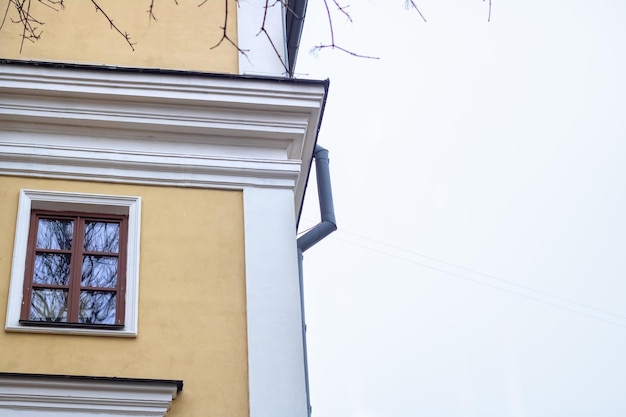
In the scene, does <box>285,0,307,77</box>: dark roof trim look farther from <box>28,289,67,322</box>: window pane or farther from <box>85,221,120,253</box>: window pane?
<box>28,289,67,322</box>: window pane

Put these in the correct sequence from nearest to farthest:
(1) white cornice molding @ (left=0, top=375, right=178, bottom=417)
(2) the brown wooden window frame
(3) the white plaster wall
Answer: (1) white cornice molding @ (left=0, top=375, right=178, bottom=417) → (3) the white plaster wall → (2) the brown wooden window frame

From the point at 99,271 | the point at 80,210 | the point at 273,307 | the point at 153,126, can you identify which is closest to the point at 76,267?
the point at 99,271

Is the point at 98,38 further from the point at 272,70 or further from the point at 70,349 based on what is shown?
the point at 70,349

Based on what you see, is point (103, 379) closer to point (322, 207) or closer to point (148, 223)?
point (148, 223)

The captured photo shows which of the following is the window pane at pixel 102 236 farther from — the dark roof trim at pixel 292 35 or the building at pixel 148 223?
the dark roof trim at pixel 292 35

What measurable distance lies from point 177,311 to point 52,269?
123 centimetres

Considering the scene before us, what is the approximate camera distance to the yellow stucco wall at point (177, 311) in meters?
8.98

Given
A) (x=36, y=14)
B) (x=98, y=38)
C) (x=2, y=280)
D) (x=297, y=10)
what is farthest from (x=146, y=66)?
(x=2, y=280)

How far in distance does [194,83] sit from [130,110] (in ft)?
2.23

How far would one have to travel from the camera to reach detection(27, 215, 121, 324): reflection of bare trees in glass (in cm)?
941

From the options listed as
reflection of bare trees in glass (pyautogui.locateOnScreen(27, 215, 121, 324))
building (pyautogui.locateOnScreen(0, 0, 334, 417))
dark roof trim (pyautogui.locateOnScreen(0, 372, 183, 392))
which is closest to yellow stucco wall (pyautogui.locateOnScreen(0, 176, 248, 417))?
building (pyautogui.locateOnScreen(0, 0, 334, 417))

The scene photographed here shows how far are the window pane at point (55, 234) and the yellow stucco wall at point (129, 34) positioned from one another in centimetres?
200

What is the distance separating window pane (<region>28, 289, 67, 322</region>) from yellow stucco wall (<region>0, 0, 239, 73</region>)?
2820 mm

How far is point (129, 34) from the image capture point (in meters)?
11.5
